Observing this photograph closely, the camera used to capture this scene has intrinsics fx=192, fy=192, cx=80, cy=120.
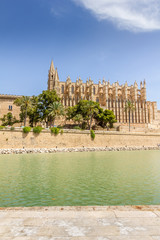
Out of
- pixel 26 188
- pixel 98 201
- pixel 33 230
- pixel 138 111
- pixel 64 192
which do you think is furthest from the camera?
pixel 138 111

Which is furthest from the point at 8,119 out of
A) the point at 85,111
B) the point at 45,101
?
the point at 85,111

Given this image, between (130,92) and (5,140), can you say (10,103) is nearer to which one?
(5,140)

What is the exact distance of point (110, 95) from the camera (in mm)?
84188

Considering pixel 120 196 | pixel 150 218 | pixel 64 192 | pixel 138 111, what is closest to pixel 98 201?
pixel 120 196

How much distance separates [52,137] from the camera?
39281mm

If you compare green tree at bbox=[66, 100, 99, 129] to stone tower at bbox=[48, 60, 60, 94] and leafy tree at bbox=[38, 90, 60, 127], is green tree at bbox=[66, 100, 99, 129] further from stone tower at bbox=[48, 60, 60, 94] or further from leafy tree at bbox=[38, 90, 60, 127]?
stone tower at bbox=[48, 60, 60, 94]

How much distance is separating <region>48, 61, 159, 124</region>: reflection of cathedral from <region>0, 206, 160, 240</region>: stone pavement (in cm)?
7086

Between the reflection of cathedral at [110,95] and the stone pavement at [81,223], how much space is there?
70.9 metres

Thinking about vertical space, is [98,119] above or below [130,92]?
below

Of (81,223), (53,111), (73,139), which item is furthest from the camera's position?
(53,111)

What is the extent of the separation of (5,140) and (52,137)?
9.00 m

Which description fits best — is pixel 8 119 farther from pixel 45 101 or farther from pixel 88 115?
pixel 88 115

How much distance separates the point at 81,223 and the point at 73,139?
37.6 meters

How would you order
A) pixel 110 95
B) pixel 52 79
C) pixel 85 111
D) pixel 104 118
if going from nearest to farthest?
1. pixel 85 111
2. pixel 104 118
3. pixel 52 79
4. pixel 110 95
